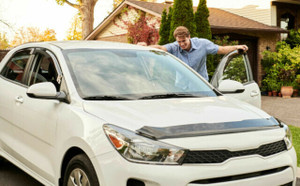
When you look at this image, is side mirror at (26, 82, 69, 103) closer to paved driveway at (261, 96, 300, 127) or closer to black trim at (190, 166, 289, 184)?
black trim at (190, 166, 289, 184)

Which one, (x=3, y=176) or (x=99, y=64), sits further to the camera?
(x=3, y=176)

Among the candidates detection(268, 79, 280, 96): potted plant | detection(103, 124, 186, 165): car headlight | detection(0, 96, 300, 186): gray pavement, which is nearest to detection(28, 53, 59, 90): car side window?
detection(0, 96, 300, 186): gray pavement

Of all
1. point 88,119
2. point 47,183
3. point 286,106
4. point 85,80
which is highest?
point 85,80

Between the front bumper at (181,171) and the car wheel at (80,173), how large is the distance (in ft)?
0.26

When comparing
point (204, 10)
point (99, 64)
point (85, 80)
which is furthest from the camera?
point (204, 10)

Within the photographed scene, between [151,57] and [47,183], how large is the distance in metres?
1.75

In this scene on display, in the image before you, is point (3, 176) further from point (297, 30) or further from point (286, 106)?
point (297, 30)

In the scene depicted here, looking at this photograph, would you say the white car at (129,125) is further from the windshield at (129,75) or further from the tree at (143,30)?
the tree at (143,30)

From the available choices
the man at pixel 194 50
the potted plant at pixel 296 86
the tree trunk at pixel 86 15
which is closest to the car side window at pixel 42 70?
the man at pixel 194 50

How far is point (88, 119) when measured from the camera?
323 centimetres

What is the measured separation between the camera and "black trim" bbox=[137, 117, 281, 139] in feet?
9.39

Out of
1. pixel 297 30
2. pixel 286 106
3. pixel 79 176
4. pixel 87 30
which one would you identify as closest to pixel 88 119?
pixel 79 176

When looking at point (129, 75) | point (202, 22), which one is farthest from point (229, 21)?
point (129, 75)

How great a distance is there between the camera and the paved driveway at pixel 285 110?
436 inches
